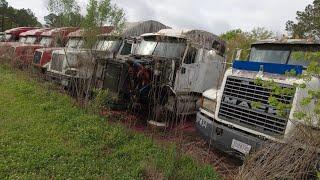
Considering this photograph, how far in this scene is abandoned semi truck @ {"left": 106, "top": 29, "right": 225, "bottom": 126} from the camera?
9.23 meters

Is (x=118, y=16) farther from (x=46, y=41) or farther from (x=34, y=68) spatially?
(x=46, y=41)

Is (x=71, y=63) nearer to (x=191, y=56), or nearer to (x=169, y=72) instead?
(x=169, y=72)

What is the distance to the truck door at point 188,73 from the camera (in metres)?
9.92

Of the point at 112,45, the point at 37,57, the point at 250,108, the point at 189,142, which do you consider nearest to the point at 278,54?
the point at 250,108

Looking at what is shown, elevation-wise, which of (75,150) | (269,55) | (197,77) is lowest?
(75,150)

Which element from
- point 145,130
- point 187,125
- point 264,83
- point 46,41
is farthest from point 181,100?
point 46,41

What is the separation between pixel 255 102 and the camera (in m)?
5.58

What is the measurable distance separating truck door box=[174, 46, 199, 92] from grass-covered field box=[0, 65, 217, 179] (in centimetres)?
257

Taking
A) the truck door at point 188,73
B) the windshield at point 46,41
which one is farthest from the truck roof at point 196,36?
the windshield at point 46,41

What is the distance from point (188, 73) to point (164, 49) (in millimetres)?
906

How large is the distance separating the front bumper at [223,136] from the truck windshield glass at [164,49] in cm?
295

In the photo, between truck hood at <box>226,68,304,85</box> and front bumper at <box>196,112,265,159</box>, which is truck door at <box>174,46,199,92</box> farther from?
truck hood at <box>226,68,304,85</box>

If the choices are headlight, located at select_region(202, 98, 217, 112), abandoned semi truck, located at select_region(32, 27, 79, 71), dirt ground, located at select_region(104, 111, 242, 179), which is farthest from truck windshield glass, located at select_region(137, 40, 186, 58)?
abandoned semi truck, located at select_region(32, 27, 79, 71)

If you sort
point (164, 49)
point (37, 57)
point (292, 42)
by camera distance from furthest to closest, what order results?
A: point (37, 57) < point (164, 49) < point (292, 42)
